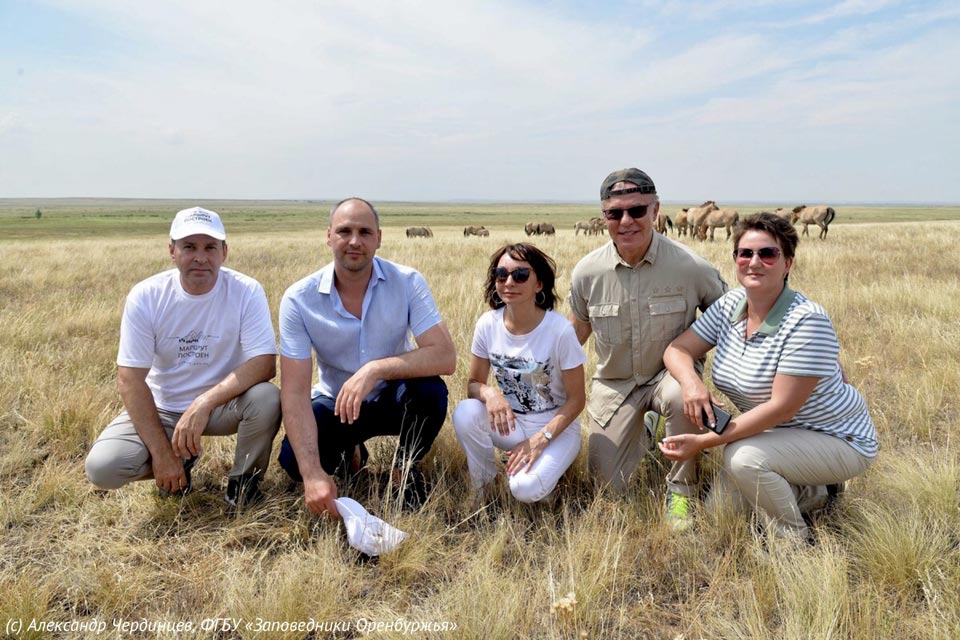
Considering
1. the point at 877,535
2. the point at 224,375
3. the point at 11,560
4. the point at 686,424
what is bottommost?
the point at 11,560

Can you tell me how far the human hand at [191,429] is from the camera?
116 inches

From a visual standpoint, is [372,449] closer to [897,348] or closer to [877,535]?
[877,535]

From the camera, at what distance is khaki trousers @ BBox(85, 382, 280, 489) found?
297 cm

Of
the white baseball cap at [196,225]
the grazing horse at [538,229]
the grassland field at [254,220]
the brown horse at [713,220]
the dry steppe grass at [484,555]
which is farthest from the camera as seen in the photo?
the grassland field at [254,220]

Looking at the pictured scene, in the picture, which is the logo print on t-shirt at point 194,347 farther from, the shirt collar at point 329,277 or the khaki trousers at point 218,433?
the shirt collar at point 329,277

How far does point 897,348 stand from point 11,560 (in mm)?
6458

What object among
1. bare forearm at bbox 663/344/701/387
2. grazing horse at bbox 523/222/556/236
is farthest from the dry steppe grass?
grazing horse at bbox 523/222/556/236

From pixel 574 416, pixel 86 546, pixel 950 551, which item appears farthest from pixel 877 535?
pixel 86 546

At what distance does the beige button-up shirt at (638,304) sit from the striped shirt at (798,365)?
0.44 metres

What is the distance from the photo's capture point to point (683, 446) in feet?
9.11

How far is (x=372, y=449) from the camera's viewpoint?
3.82 metres

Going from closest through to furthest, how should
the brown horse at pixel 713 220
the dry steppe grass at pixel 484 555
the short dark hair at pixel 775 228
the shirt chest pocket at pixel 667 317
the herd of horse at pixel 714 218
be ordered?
the dry steppe grass at pixel 484 555
the short dark hair at pixel 775 228
the shirt chest pocket at pixel 667 317
the brown horse at pixel 713 220
the herd of horse at pixel 714 218

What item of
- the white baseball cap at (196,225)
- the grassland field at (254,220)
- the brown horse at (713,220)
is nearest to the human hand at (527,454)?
the white baseball cap at (196,225)

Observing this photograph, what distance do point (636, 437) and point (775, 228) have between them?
1.41m
